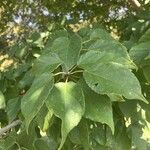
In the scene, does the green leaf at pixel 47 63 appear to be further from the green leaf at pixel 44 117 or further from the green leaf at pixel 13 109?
the green leaf at pixel 13 109

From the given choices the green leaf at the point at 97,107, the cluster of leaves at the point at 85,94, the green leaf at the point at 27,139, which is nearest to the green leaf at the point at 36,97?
the cluster of leaves at the point at 85,94

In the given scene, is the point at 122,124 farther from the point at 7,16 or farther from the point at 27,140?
the point at 7,16

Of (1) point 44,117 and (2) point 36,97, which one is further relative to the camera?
(1) point 44,117

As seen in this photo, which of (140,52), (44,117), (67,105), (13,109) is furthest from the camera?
(13,109)

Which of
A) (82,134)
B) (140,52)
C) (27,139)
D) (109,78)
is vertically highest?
(109,78)

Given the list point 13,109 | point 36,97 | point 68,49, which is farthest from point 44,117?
point 13,109

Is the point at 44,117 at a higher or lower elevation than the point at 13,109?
higher

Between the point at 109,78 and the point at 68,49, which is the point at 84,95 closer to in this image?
the point at 109,78
